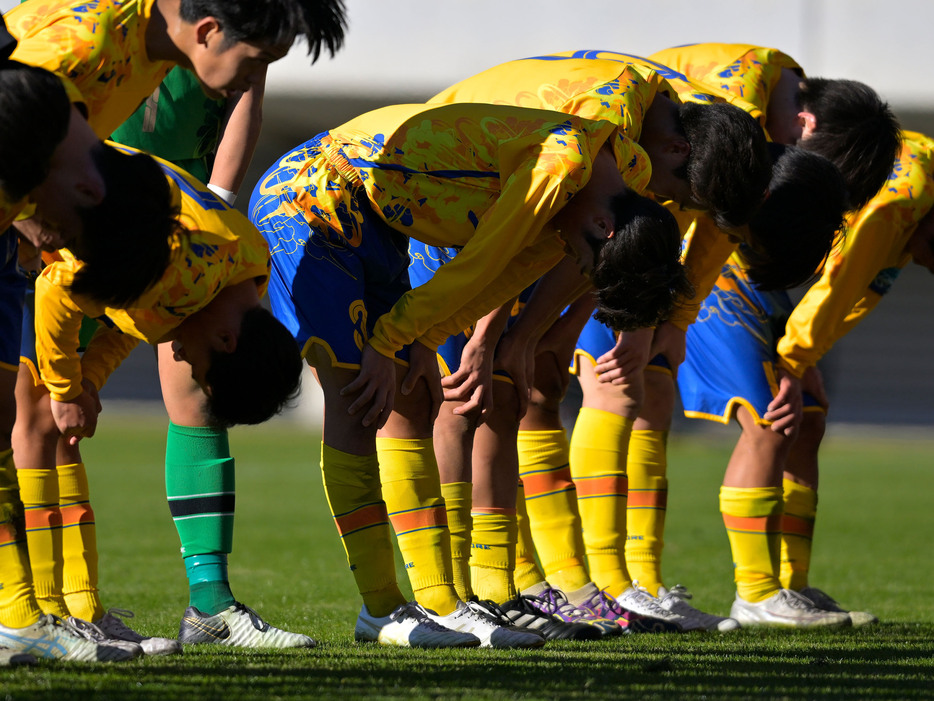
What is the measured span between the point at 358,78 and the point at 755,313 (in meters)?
13.1

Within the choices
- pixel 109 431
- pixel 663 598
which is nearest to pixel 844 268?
pixel 663 598

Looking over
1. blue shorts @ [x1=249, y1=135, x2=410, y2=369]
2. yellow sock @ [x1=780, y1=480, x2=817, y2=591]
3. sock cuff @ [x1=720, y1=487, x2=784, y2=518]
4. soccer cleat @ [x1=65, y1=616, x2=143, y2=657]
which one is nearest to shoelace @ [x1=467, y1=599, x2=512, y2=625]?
blue shorts @ [x1=249, y1=135, x2=410, y2=369]

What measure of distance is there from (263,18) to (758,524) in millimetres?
2530

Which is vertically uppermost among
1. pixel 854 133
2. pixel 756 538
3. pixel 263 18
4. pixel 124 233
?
pixel 263 18

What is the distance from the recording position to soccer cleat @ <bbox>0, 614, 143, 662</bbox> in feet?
8.86

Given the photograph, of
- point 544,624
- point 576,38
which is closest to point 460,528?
point 544,624

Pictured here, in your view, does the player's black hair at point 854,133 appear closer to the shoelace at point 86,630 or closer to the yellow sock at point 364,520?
the yellow sock at point 364,520

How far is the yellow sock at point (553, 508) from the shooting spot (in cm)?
402

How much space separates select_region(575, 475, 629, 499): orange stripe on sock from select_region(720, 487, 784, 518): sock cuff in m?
0.47

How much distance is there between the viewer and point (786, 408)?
4.38 metres

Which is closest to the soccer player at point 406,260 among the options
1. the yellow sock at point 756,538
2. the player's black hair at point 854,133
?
the player's black hair at point 854,133

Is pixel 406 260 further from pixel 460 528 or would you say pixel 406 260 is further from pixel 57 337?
pixel 57 337

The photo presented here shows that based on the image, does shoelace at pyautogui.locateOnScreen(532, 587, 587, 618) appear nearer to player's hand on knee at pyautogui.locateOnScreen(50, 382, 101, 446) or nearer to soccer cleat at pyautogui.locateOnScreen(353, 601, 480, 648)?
soccer cleat at pyautogui.locateOnScreen(353, 601, 480, 648)

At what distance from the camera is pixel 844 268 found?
438cm
